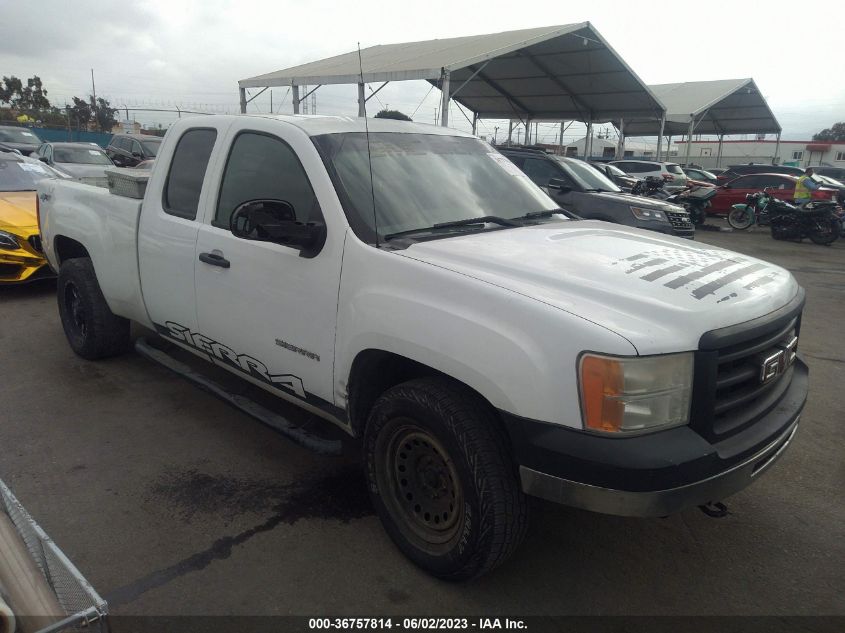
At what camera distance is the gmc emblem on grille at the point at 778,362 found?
245 cm

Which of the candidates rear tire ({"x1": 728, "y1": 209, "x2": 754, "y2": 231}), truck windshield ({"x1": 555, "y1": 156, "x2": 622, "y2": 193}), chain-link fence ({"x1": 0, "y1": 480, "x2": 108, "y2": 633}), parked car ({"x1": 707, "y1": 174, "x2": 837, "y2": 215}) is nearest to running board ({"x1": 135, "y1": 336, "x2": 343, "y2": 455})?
chain-link fence ({"x1": 0, "y1": 480, "x2": 108, "y2": 633})

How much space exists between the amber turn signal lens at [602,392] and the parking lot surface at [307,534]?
3.08 feet

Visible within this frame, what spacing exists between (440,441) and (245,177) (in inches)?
74.6

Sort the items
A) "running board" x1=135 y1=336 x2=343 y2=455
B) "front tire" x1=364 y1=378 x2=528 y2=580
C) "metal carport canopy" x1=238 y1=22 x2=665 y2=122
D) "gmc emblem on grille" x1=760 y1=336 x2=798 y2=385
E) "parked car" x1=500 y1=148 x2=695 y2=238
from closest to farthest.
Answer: "front tire" x1=364 y1=378 x2=528 y2=580 < "gmc emblem on grille" x1=760 y1=336 x2=798 y2=385 < "running board" x1=135 y1=336 x2=343 y2=455 < "parked car" x1=500 y1=148 x2=695 y2=238 < "metal carport canopy" x1=238 y1=22 x2=665 y2=122

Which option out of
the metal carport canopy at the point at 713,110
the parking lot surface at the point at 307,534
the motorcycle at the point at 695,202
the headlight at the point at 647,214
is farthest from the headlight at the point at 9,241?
the metal carport canopy at the point at 713,110

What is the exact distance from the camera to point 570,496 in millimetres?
2105

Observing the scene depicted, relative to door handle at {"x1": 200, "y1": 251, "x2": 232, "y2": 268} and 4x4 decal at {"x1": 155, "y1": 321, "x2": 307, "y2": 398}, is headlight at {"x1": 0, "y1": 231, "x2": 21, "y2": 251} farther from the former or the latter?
door handle at {"x1": 200, "y1": 251, "x2": 232, "y2": 268}

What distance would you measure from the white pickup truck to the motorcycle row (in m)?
12.8

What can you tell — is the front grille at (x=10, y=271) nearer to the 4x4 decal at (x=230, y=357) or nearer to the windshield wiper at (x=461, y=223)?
the 4x4 decal at (x=230, y=357)

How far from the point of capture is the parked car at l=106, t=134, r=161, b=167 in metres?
17.8

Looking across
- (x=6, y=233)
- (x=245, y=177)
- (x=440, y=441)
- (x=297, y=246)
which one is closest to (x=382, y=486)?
(x=440, y=441)

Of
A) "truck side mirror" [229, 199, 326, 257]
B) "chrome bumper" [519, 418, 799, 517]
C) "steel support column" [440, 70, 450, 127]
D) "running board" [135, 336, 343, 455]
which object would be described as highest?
"steel support column" [440, 70, 450, 127]

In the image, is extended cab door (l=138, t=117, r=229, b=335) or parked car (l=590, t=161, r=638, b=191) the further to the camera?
Result: parked car (l=590, t=161, r=638, b=191)

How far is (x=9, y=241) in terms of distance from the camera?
6723mm
